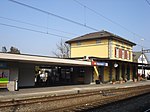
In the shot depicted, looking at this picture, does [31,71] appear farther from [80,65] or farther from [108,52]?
[108,52]

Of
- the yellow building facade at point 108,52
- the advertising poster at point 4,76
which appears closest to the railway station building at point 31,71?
the advertising poster at point 4,76

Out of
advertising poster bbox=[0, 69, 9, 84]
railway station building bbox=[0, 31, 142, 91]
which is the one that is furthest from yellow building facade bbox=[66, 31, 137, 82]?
advertising poster bbox=[0, 69, 9, 84]

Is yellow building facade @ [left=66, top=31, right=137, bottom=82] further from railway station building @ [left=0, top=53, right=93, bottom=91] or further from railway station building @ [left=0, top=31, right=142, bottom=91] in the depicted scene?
railway station building @ [left=0, top=53, right=93, bottom=91]

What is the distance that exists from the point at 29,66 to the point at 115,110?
16.8m

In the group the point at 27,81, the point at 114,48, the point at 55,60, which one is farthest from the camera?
the point at 114,48

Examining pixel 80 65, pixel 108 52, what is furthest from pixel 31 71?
pixel 108 52

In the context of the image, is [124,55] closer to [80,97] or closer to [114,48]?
[114,48]

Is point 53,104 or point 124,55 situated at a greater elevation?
point 124,55

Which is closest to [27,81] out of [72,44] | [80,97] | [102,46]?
[80,97]

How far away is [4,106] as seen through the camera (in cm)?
1270

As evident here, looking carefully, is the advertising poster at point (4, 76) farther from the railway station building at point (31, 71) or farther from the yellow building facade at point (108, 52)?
the yellow building facade at point (108, 52)

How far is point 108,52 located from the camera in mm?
41469

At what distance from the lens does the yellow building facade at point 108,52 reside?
125 ft

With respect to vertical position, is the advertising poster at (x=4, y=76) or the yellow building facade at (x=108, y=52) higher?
the yellow building facade at (x=108, y=52)
